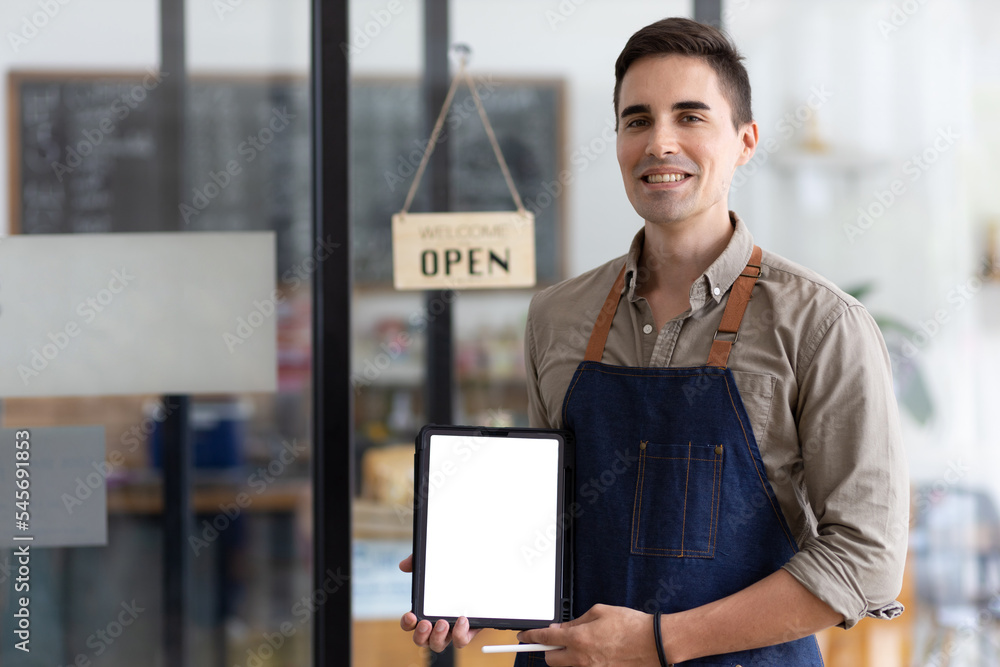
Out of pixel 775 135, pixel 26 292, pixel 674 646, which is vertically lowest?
pixel 674 646

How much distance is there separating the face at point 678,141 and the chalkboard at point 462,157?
2.31 ft

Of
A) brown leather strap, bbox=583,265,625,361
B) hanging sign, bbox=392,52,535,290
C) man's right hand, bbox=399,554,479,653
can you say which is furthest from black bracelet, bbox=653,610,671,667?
hanging sign, bbox=392,52,535,290

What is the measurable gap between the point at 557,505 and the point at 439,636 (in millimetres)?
249

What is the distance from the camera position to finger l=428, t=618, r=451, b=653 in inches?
43.3

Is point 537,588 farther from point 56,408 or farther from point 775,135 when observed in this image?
point 775,135

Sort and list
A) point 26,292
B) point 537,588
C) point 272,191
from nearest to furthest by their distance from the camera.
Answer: point 537,588
point 26,292
point 272,191

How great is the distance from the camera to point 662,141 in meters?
1.08

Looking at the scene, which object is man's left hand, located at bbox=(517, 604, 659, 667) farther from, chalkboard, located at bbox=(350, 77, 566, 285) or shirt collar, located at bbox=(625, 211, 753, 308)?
chalkboard, located at bbox=(350, 77, 566, 285)

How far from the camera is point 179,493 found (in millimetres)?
1753

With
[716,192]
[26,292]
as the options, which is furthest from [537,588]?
[26,292]

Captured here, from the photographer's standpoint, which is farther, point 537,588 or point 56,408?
point 56,408

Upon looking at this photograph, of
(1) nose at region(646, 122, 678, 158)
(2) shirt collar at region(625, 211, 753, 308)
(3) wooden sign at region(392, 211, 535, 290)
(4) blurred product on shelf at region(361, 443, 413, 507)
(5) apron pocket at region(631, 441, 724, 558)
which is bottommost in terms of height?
(4) blurred product on shelf at region(361, 443, 413, 507)

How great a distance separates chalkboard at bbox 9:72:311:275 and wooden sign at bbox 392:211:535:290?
0.76ft

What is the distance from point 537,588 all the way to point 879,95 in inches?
60.5
